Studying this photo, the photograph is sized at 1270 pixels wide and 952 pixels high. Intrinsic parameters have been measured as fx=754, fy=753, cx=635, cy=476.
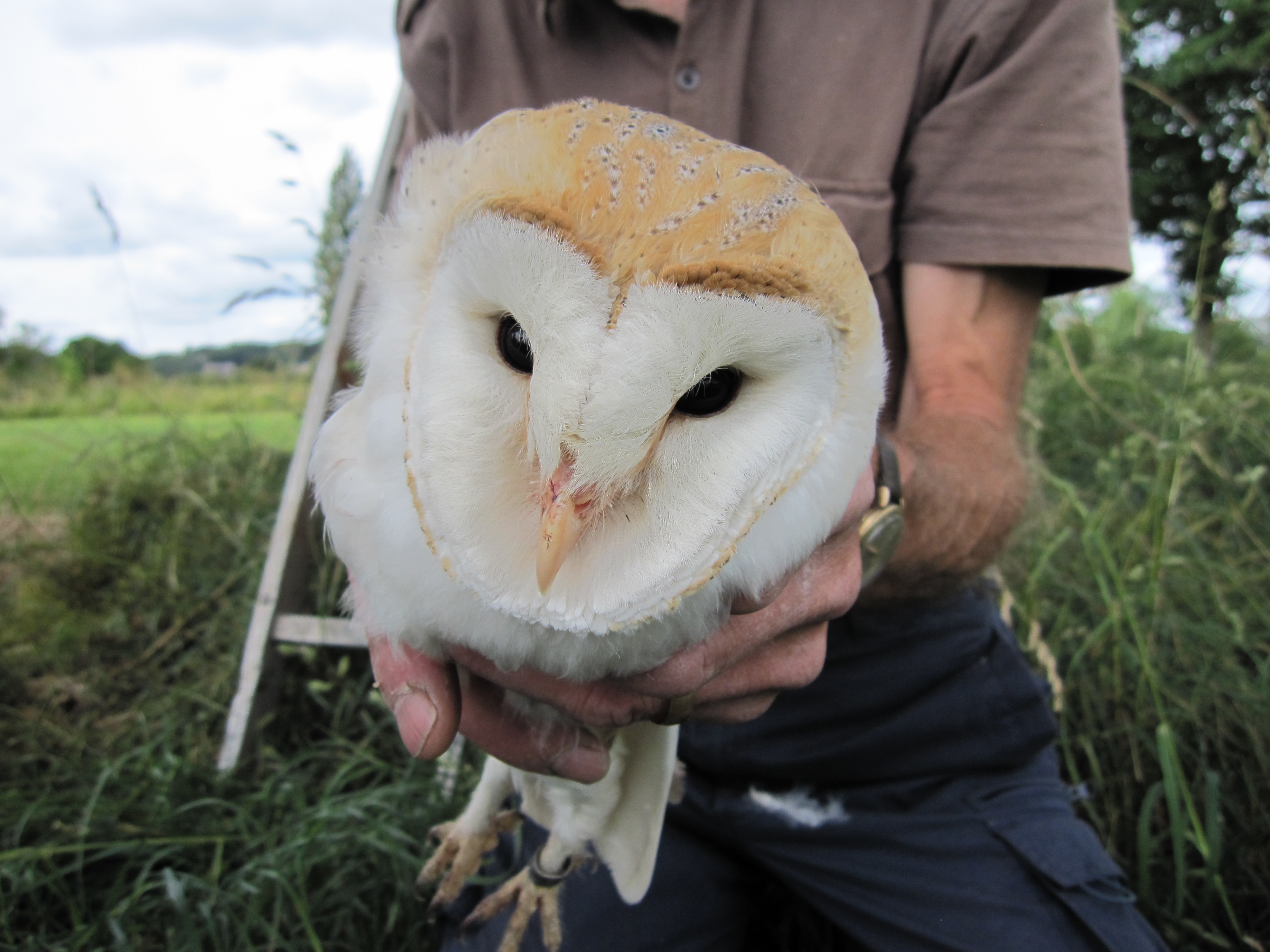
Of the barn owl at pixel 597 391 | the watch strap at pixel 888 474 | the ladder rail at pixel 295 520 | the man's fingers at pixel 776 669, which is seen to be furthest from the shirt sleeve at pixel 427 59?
the man's fingers at pixel 776 669

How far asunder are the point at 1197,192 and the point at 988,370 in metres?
11.9

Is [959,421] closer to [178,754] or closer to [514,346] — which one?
[514,346]

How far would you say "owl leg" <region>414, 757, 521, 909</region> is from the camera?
130cm

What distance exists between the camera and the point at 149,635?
2.15 metres

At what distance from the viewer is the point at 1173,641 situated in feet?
5.55

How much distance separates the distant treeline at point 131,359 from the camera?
2699mm

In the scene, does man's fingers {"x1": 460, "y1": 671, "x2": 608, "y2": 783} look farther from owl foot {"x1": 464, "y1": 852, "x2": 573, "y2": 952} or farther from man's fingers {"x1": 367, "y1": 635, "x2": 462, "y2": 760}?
owl foot {"x1": 464, "y1": 852, "x2": 573, "y2": 952}

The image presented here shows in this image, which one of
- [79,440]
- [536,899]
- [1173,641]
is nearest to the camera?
[536,899]

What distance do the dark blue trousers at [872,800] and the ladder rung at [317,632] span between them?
2.50ft

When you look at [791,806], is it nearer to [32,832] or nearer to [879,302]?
[879,302]

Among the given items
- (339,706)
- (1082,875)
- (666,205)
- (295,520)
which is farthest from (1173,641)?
(295,520)

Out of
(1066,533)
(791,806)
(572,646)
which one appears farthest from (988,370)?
(572,646)

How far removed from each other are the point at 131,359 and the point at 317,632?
66.3 inches

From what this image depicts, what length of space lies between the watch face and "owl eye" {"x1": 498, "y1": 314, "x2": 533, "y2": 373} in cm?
53
